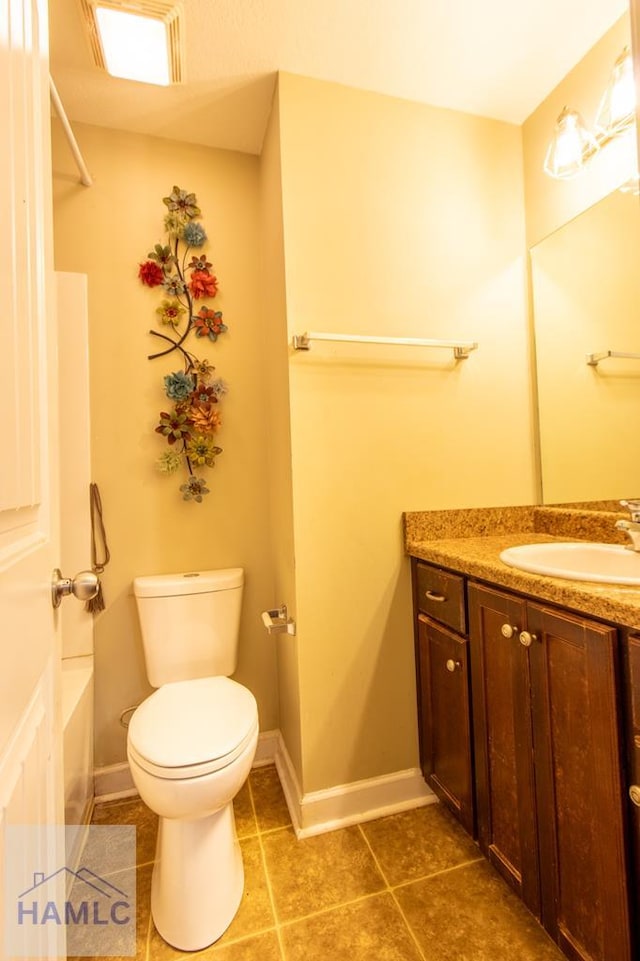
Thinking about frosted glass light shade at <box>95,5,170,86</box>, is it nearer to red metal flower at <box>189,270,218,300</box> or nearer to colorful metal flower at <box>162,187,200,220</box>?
colorful metal flower at <box>162,187,200,220</box>

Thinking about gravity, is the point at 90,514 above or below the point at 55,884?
above

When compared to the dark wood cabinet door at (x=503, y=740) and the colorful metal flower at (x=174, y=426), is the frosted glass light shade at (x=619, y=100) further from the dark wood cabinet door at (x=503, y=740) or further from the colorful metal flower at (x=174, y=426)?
the colorful metal flower at (x=174, y=426)

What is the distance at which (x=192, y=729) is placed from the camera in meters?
1.13

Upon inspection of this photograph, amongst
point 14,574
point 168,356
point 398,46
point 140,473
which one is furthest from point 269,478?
point 398,46

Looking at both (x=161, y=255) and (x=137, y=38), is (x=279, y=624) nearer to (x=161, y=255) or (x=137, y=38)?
(x=161, y=255)

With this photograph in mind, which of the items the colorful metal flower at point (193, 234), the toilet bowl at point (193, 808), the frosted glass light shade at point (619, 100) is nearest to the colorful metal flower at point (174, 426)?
the colorful metal flower at point (193, 234)

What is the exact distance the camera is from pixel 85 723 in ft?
4.51

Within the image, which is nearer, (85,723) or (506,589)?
(506,589)

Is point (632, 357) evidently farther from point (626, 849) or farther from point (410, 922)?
point (410, 922)

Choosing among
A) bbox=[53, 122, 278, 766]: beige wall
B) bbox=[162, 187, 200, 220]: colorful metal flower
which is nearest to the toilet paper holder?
bbox=[53, 122, 278, 766]: beige wall

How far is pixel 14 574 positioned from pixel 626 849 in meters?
1.09

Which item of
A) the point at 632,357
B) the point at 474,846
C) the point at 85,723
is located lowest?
the point at 474,846

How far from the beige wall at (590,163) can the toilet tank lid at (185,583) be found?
1766mm

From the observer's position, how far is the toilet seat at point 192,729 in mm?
1009
